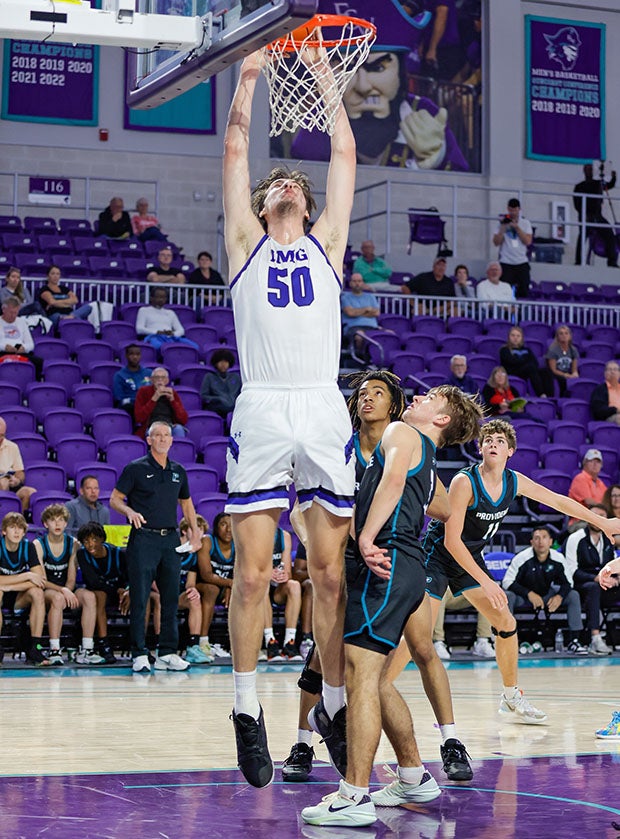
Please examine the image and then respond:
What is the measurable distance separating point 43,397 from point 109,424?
2.61 feet

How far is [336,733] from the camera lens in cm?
534

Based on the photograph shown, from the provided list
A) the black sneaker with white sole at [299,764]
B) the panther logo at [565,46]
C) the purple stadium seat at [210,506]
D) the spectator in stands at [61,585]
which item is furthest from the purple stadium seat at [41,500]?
the panther logo at [565,46]

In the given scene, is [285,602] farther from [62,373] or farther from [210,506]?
[62,373]

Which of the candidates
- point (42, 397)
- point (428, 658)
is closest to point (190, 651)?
point (42, 397)

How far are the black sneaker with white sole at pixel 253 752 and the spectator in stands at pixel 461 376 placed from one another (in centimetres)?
1021

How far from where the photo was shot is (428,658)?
5.82 meters

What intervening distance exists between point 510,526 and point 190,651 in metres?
4.54

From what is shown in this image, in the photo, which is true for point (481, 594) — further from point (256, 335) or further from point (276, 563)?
point (276, 563)

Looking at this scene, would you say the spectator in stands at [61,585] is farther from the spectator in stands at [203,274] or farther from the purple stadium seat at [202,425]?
the spectator in stands at [203,274]

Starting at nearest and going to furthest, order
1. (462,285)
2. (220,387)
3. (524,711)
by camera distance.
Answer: (524,711) → (220,387) → (462,285)

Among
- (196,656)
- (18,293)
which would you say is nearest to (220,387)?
(18,293)

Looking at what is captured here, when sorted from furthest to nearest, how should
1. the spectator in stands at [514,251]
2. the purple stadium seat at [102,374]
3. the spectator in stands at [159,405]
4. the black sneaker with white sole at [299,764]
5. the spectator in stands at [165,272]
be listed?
the spectator in stands at [514,251] → the spectator in stands at [165,272] → the purple stadium seat at [102,374] → the spectator in stands at [159,405] → the black sneaker with white sole at [299,764]

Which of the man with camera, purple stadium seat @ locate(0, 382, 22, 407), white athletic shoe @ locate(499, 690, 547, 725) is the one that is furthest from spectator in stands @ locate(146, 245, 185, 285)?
white athletic shoe @ locate(499, 690, 547, 725)

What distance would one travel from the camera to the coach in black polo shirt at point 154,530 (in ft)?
35.7
